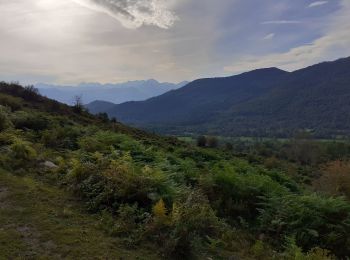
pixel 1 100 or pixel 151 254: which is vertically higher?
pixel 1 100

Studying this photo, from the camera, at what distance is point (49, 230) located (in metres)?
6.05

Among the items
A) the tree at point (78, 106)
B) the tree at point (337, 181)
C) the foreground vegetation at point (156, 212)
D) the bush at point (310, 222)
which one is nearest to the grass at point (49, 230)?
the foreground vegetation at point (156, 212)

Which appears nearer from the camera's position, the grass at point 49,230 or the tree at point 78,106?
the grass at point 49,230

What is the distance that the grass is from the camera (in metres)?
5.30

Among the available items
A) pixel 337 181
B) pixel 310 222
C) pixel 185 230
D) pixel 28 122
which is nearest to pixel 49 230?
pixel 185 230

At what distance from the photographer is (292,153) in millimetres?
76750

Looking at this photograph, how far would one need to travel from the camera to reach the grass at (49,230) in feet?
17.4

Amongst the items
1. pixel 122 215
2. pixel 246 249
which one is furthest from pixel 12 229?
pixel 246 249

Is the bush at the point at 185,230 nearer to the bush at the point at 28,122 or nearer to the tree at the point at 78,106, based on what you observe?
the bush at the point at 28,122

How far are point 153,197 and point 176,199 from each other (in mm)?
454

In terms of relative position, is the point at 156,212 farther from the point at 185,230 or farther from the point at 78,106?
the point at 78,106

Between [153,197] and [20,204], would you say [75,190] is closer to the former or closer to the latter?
[20,204]

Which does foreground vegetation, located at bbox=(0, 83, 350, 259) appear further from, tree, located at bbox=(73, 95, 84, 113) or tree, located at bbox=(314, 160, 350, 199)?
tree, located at bbox=(73, 95, 84, 113)

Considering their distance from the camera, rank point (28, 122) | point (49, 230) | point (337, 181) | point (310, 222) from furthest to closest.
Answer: point (28, 122) < point (337, 181) < point (310, 222) < point (49, 230)
